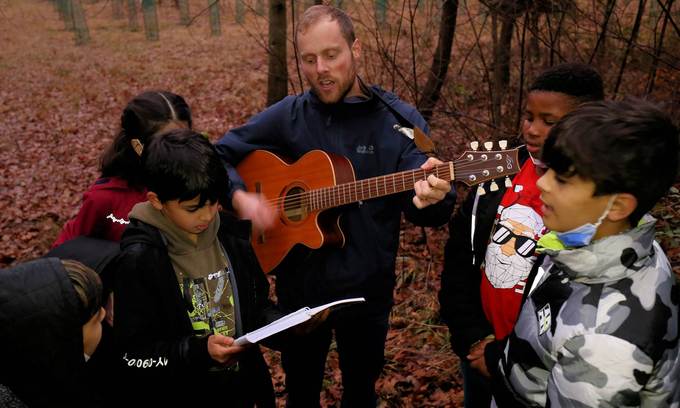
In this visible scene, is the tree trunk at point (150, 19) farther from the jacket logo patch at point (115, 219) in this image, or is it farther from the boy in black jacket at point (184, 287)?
the boy in black jacket at point (184, 287)

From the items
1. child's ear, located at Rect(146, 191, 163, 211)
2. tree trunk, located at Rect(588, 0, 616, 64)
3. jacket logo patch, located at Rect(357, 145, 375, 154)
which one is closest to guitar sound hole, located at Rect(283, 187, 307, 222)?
jacket logo patch, located at Rect(357, 145, 375, 154)

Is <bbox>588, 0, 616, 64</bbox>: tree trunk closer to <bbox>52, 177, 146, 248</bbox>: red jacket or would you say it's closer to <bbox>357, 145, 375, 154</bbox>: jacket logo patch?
<bbox>357, 145, 375, 154</bbox>: jacket logo patch

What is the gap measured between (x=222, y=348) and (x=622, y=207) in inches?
60.7

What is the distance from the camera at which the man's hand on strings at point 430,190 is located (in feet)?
7.66

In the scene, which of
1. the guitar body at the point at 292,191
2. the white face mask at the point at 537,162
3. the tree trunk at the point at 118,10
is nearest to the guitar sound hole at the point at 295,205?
the guitar body at the point at 292,191

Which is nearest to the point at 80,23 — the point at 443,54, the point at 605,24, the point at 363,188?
the point at 443,54

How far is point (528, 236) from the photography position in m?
2.12

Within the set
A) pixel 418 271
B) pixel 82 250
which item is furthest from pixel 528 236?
pixel 418 271

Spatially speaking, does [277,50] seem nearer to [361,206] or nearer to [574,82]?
[361,206]

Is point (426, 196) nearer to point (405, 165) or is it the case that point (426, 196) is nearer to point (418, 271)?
point (405, 165)

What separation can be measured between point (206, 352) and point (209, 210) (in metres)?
0.59

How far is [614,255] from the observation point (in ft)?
5.02

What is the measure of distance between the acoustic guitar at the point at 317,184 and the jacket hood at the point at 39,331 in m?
1.39

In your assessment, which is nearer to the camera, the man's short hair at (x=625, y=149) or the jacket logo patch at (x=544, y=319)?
the man's short hair at (x=625, y=149)
